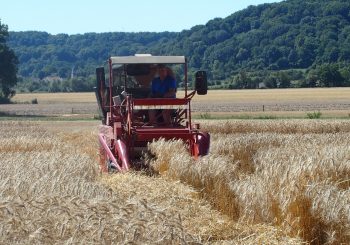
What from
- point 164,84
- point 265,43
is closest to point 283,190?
point 164,84

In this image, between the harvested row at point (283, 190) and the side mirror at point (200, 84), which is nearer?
the harvested row at point (283, 190)

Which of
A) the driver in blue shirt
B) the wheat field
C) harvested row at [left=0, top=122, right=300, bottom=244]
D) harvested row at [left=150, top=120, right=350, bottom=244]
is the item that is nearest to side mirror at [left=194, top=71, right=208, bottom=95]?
the driver in blue shirt

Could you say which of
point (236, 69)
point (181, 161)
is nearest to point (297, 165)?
point (181, 161)

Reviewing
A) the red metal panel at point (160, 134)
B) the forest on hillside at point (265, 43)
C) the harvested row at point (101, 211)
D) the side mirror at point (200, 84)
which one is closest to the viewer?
the harvested row at point (101, 211)

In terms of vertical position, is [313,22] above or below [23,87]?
above

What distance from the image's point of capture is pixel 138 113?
1596 centimetres

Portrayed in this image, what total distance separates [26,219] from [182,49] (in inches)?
6432

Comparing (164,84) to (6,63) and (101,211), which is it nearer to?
(101,211)

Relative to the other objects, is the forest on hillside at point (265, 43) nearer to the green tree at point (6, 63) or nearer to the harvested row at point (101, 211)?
the green tree at point (6, 63)

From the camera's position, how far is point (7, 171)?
11.7 m

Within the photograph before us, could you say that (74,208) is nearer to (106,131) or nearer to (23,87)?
(106,131)

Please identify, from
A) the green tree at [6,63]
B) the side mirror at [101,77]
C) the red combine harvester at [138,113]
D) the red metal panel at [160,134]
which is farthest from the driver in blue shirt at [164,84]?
the green tree at [6,63]

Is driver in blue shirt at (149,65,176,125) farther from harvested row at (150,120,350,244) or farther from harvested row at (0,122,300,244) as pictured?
harvested row at (0,122,300,244)

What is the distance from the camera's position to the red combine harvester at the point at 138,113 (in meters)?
14.8
